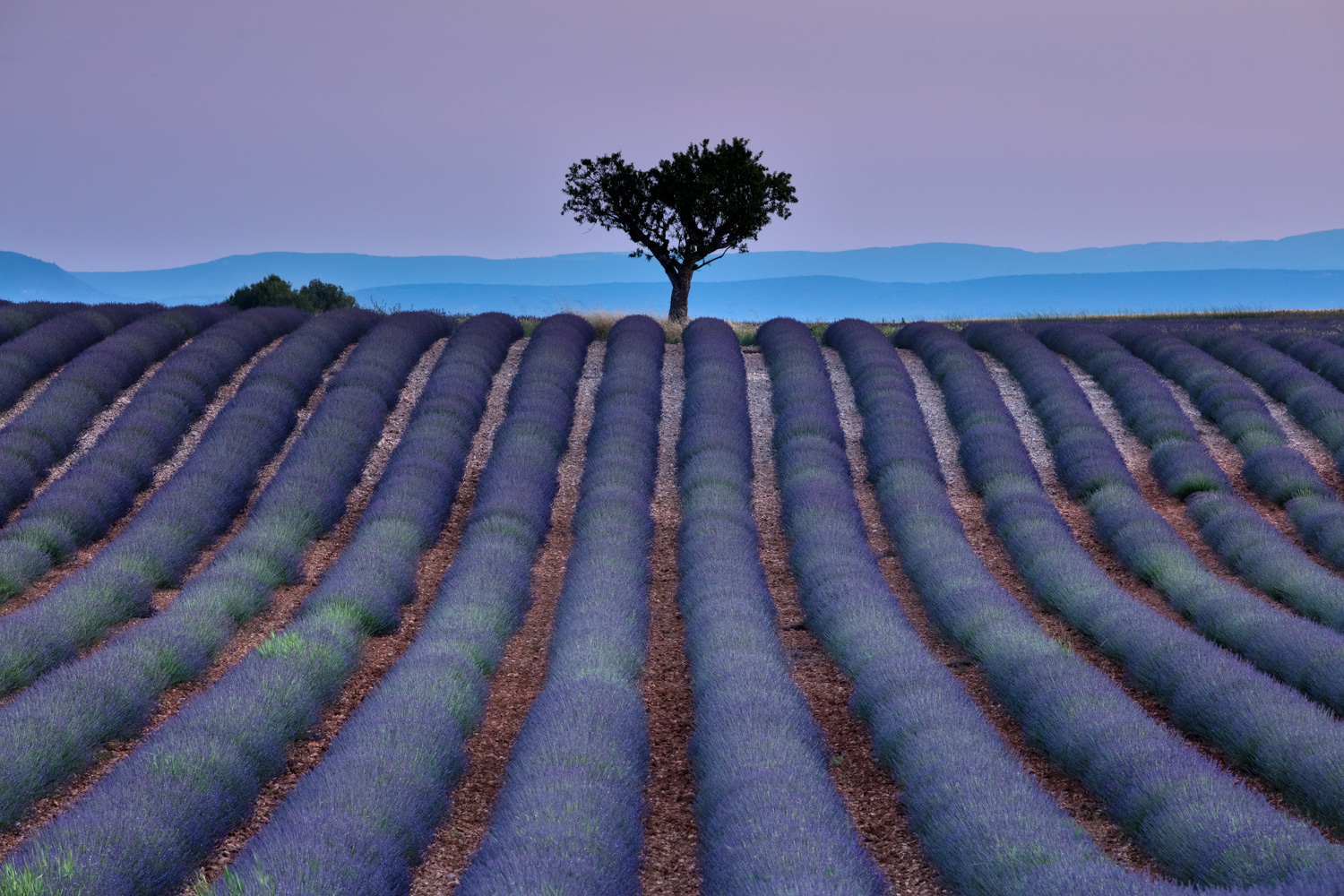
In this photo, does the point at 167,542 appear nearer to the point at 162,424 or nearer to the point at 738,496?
the point at 162,424

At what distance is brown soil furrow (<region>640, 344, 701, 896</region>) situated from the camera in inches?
167

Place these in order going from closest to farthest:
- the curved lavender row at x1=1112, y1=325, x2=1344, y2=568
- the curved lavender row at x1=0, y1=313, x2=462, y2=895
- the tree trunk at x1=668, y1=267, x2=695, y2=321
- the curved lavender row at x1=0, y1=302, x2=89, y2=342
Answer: the curved lavender row at x1=0, y1=313, x2=462, y2=895, the curved lavender row at x1=1112, y1=325, x2=1344, y2=568, the curved lavender row at x1=0, y1=302, x2=89, y2=342, the tree trunk at x1=668, y1=267, x2=695, y2=321

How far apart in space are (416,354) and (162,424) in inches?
162

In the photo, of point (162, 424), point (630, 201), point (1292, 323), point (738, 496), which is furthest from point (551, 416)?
point (1292, 323)

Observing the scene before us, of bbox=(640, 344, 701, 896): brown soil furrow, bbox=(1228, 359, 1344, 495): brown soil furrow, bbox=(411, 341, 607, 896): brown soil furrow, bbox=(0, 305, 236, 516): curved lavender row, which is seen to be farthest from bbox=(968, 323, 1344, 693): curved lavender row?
bbox=(0, 305, 236, 516): curved lavender row

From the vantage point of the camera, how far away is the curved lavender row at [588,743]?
351 centimetres

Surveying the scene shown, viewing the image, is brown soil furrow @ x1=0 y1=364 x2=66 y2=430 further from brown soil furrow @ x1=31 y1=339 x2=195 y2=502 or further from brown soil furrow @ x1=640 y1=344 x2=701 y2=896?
brown soil furrow @ x1=640 y1=344 x2=701 y2=896

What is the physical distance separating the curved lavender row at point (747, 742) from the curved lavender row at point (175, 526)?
3409mm

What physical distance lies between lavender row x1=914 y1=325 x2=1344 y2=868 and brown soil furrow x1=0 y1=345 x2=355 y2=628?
19.4 feet

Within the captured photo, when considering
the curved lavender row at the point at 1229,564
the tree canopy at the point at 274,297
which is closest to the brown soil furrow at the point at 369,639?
Answer: the curved lavender row at the point at 1229,564

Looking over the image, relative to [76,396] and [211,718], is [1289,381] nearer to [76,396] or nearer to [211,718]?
[211,718]

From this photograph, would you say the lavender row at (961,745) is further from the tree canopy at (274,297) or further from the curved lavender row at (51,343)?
the tree canopy at (274,297)

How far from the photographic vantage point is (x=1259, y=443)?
427 inches

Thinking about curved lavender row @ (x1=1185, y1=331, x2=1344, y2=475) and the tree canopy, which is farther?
the tree canopy
